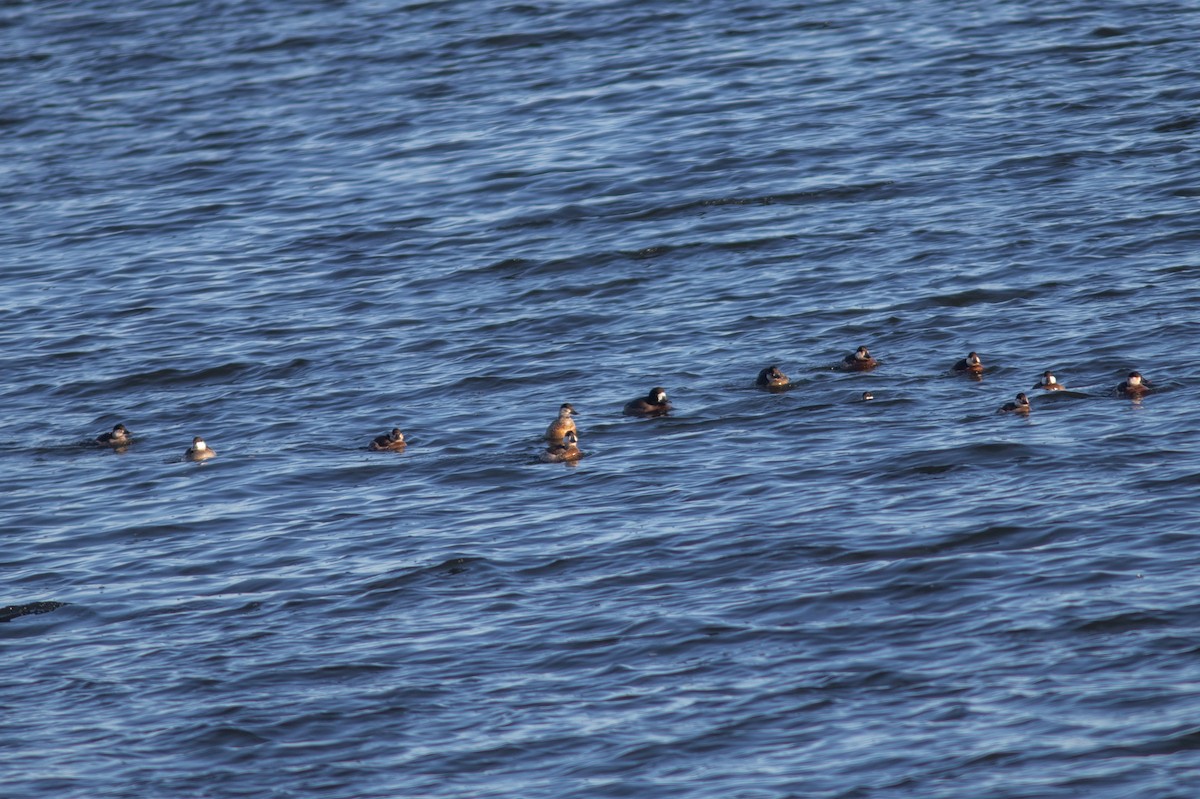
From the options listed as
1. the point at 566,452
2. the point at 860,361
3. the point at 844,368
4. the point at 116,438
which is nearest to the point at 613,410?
the point at 566,452

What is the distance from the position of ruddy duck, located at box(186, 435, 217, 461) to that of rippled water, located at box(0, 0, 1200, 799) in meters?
0.40

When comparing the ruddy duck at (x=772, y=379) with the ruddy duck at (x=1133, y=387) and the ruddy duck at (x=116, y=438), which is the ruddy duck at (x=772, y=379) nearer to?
the ruddy duck at (x=1133, y=387)

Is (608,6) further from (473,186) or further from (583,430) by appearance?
(583,430)

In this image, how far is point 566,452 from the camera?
68.6 feet

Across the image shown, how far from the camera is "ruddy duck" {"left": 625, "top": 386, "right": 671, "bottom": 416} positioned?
72.0 feet

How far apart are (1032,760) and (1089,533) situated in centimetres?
436

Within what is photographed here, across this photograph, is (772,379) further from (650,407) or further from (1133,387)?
(1133,387)

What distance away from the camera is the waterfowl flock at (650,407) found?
20781 millimetres

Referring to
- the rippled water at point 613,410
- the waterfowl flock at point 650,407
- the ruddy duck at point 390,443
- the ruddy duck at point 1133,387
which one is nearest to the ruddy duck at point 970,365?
the waterfowl flock at point 650,407

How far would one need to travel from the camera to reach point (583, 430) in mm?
22062

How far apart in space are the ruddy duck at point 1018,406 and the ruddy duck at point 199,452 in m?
9.57

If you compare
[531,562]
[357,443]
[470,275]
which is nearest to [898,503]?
[531,562]

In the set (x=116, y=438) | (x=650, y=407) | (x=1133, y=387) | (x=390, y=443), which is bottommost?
(x=1133, y=387)

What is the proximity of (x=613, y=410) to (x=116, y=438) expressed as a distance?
6.35 m
